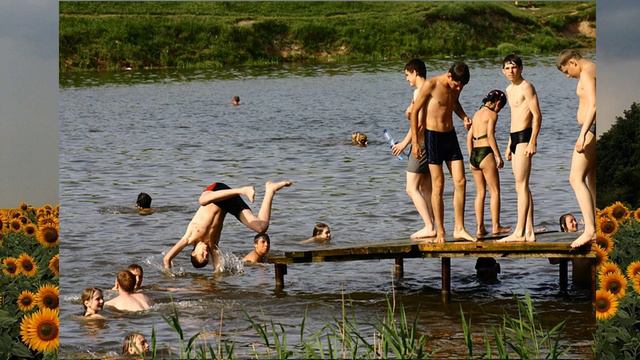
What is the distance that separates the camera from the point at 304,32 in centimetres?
1181

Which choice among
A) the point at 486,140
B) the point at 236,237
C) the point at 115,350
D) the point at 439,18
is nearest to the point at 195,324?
the point at 115,350

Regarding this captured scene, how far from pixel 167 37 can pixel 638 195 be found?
16.0 ft

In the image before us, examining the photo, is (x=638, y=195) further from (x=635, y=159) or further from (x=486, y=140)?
(x=486, y=140)

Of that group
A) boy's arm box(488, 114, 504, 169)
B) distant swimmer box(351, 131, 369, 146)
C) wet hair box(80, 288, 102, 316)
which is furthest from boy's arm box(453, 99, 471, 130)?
wet hair box(80, 288, 102, 316)

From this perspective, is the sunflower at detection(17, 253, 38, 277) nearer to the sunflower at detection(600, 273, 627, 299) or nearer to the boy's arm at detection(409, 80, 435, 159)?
the boy's arm at detection(409, 80, 435, 159)

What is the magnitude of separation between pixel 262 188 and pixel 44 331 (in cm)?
176

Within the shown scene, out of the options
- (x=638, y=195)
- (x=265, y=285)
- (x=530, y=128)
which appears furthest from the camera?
(x=638, y=195)

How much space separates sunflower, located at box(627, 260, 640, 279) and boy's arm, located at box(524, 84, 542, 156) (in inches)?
50.8

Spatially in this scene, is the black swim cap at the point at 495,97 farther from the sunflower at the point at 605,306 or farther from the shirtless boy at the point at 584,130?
the sunflower at the point at 605,306

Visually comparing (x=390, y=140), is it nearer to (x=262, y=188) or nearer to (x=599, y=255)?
(x=262, y=188)

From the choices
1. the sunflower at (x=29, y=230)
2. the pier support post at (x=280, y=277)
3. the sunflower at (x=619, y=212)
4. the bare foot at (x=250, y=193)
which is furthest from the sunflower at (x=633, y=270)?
the sunflower at (x=29, y=230)

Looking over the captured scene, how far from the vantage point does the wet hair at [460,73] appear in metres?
10.1

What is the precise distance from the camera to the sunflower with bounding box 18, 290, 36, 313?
1075cm

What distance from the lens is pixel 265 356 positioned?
9609 mm
